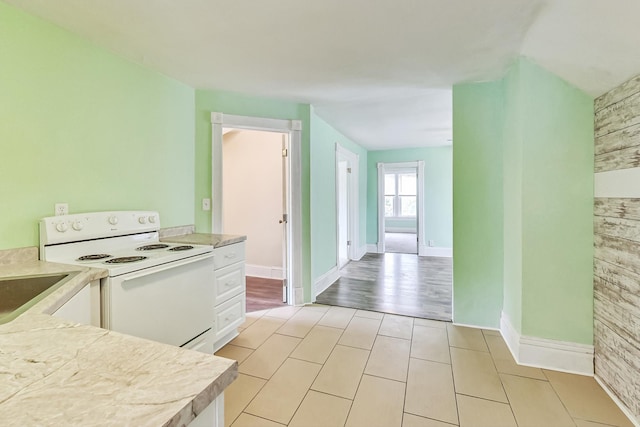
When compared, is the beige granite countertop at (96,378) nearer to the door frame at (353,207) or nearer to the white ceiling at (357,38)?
the white ceiling at (357,38)

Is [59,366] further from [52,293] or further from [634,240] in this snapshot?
[634,240]

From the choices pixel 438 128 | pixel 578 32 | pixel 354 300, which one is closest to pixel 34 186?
pixel 354 300

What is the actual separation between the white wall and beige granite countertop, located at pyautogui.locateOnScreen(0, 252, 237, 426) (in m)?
3.47

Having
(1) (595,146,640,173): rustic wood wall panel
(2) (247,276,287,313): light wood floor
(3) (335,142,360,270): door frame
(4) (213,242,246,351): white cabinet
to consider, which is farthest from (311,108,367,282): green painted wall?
(1) (595,146,640,173): rustic wood wall panel

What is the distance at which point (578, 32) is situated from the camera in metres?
1.58

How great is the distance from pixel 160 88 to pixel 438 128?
3.73 m

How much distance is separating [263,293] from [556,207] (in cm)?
305

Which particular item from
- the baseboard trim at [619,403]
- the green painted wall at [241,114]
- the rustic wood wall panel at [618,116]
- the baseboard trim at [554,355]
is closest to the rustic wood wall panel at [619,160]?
the rustic wood wall panel at [618,116]

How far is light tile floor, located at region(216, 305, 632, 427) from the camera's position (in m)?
1.58

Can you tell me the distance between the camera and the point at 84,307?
1.34 metres

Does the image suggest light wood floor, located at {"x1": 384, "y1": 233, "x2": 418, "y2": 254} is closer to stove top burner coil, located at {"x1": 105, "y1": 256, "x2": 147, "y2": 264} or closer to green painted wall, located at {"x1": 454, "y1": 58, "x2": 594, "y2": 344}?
green painted wall, located at {"x1": 454, "y1": 58, "x2": 594, "y2": 344}

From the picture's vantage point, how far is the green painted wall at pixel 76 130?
5.17 feet

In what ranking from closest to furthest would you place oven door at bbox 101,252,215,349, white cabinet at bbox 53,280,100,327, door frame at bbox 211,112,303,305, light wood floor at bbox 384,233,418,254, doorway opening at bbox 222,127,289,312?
white cabinet at bbox 53,280,100,327 → oven door at bbox 101,252,215,349 → door frame at bbox 211,112,303,305 → doorway opening at bbox 222,127,289,312 → light wood floor at bbox 384,233,418,254

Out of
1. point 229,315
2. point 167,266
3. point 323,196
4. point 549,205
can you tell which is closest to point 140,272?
point 167,266
